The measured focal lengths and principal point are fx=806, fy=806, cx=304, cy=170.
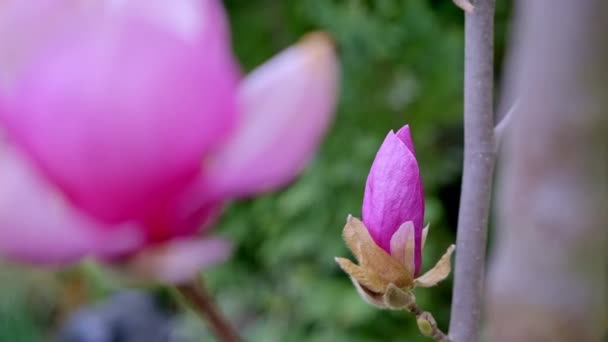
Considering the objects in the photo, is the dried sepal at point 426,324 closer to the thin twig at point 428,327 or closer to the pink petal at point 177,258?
the thin twig at point 428,327

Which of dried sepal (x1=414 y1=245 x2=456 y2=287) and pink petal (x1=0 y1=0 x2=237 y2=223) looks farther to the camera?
dried sepal (x1=414 y1=245 x2=456 y2=287)

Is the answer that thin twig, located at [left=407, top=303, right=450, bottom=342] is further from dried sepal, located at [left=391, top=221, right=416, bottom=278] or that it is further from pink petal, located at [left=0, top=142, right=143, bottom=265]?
pink petal, located at [left=0, top=142, right=143, bottom=265]

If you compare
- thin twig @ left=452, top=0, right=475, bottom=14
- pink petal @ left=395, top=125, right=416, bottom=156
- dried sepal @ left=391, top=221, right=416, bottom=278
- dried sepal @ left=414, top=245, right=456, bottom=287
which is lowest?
dried sepal @ left=414, top=245, right=456, bottom=287

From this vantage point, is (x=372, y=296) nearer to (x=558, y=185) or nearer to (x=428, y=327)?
(x=428, y=327)

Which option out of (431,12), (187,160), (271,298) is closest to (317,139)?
(187,160)

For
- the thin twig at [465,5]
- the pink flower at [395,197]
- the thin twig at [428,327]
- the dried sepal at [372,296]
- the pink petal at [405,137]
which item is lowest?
the thin twig at [428,327]

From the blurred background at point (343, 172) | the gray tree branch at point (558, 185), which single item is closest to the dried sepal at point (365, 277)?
the gray tree branch at point (558, 185)

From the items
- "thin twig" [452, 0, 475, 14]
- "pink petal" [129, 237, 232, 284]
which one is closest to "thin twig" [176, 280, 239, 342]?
"pink petal" [129, 237, 232, 284]
